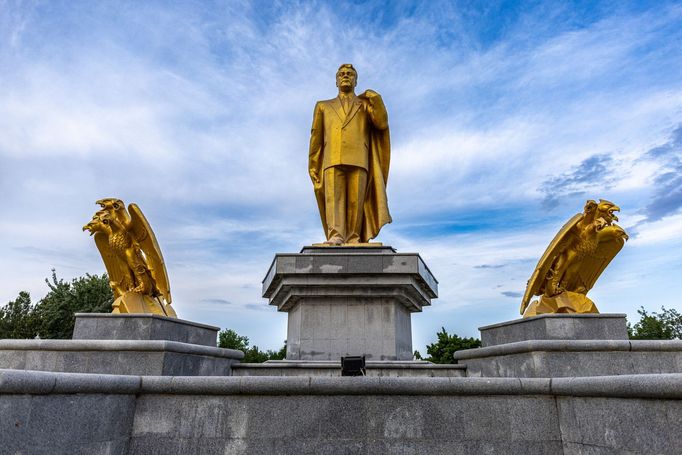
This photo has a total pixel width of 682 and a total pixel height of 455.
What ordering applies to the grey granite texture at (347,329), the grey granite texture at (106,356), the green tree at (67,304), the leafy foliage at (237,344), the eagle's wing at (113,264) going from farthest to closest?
the leafy foliage at (237,344)
the green tree at (67,304)
the grey granite texture at (347,329)
the eagle's wing at (113,264)
the grey granite texture at (106,356)

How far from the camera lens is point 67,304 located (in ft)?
100

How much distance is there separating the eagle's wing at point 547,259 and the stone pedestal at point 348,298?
1847 mm

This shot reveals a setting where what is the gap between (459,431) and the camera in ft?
15.2

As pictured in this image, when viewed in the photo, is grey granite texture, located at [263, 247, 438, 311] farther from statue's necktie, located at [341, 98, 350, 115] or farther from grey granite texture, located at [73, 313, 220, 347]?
statue's necktie, located at [341, 98, 350, 115]

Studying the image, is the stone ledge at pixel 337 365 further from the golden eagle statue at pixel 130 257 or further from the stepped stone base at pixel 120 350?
the golden eagle statue at pixel 130 257

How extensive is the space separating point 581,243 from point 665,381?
433 centimetres

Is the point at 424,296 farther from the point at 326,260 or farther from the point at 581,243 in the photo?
the point at 581,243

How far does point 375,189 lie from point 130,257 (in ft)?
17.0

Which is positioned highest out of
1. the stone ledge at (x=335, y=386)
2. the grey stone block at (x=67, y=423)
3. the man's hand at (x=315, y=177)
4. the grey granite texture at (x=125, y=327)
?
the man's hand at (x=315, y=177)

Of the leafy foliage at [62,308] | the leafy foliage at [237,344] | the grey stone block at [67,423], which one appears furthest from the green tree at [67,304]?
the grey stone block at [67,423]

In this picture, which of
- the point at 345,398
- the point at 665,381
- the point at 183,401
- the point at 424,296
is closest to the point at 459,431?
the point at 345,398

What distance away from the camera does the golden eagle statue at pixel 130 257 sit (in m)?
7.38

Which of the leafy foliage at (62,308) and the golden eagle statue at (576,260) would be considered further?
the leafy foliage at (62,308)

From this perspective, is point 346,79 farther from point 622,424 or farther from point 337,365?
point 622,424
